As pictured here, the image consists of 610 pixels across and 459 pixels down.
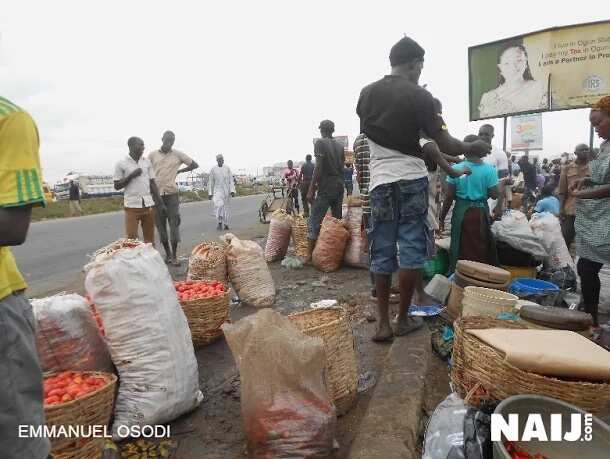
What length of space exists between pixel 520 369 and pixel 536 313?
0.93m

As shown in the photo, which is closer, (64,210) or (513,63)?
(513,63)

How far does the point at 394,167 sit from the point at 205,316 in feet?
5.97

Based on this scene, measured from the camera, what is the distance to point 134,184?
5.84 m

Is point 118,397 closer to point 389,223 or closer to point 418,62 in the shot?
point 389,223

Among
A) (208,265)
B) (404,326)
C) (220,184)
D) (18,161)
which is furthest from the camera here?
(220,184)

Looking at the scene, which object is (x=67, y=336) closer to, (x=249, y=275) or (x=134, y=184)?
(x=249, y=275)

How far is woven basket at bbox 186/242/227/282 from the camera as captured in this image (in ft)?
13.8

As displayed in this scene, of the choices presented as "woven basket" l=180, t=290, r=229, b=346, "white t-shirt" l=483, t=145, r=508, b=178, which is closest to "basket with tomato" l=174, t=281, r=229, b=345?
"woven basket" l=180, t=290, r=229, b=346

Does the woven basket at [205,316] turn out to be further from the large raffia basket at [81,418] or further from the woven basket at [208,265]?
the large raffia basket at [81,418]

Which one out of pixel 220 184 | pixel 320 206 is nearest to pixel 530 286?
pixel 320 206

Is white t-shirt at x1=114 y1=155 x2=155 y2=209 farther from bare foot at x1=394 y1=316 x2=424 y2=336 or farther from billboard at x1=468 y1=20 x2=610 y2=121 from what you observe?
billboard at x1=468 y1=20 x2=610 y2=121

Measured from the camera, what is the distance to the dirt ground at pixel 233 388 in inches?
85.8

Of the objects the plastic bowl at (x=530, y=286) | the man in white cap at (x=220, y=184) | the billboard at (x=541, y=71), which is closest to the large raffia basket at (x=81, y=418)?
the plastic bowl at (x=530, y=286)

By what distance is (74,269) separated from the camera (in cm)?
777
